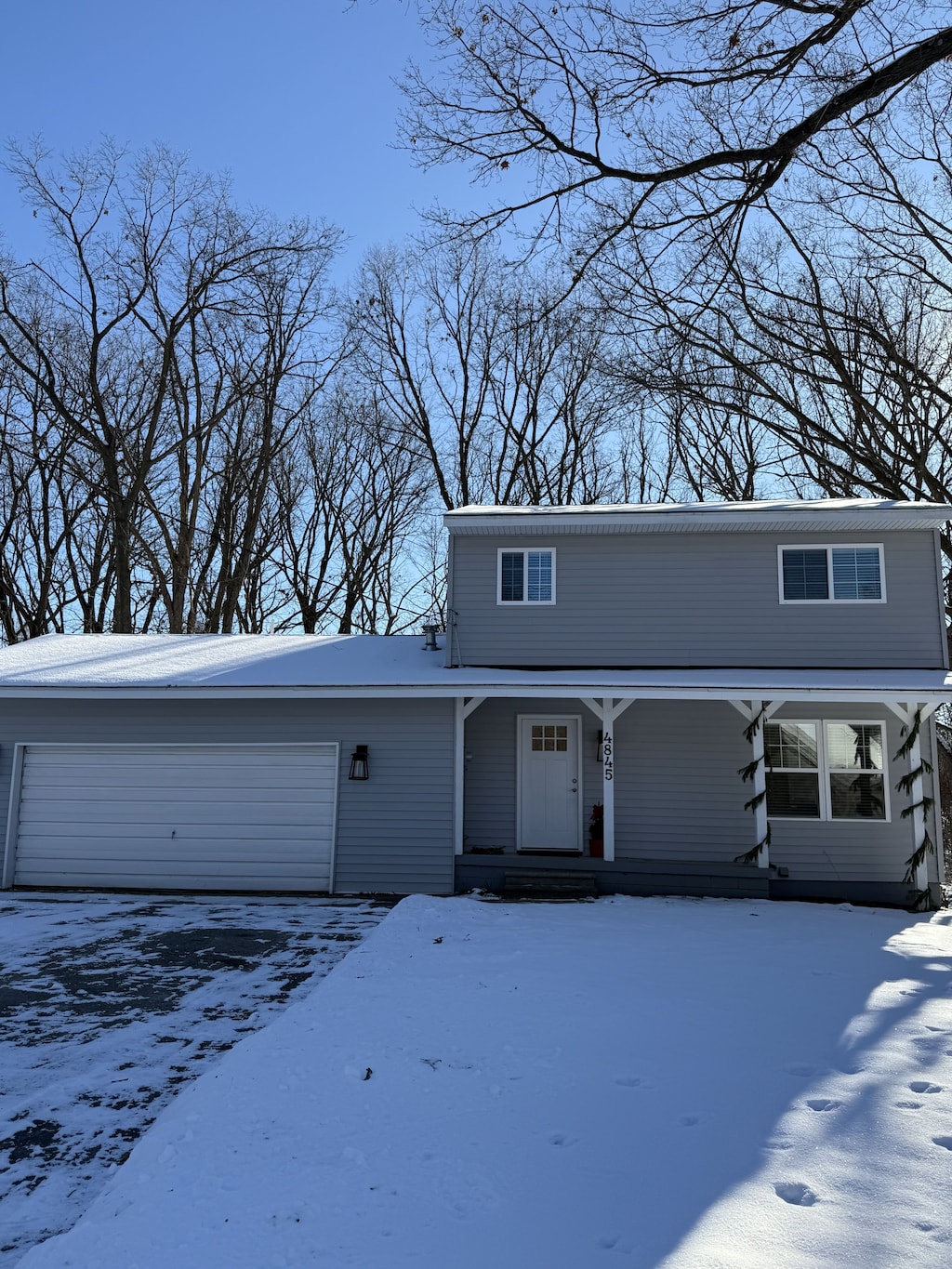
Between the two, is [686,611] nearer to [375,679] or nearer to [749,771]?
[749,771]

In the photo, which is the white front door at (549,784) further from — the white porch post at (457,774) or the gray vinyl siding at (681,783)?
the white porch post at (457,774)

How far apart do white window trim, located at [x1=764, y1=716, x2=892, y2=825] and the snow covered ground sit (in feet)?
15.5

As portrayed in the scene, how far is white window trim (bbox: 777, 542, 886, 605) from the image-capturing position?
11867mm

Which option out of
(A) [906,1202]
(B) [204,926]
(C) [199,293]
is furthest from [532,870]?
(C) [199,293]

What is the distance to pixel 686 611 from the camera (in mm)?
12219

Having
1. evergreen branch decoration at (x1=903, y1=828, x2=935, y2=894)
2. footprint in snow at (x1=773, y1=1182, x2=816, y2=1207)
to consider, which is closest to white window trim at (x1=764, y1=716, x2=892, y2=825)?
evergreen branch decoration at (x1=903, y1=828, x2=935, y2=894)

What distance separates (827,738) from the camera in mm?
11750

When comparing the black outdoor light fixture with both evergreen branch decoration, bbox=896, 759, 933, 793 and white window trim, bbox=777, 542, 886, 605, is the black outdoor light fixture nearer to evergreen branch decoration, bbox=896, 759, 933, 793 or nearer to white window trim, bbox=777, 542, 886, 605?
white window trim, bbox=777, 542, 886, 605

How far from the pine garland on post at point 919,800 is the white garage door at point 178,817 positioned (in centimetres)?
732

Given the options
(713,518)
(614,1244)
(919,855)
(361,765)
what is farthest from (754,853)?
A: (614,1244)

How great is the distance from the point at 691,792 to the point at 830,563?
375 cm

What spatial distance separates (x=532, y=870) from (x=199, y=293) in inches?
679

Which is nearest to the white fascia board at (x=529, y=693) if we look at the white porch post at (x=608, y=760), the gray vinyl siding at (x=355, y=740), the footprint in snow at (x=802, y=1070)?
the gray vinyl siding at (x=355, y=740)

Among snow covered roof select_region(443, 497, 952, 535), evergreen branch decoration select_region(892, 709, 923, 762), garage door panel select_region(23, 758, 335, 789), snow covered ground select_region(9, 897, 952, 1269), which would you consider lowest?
snow covered ground select_region(9, 897, 952, 1269)
